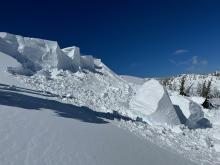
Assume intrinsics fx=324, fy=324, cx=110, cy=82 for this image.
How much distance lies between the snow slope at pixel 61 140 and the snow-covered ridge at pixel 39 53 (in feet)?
55.9

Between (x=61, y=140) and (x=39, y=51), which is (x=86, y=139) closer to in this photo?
(x=61, y=140)

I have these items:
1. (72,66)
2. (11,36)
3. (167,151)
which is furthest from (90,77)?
(167,151)

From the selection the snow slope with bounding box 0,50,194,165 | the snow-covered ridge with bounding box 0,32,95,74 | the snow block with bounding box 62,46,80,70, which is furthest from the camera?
the snow block with bounding box 62,46,80,70

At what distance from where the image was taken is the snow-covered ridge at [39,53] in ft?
103

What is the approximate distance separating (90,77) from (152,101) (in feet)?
36.7

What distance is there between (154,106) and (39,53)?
17.0 metres

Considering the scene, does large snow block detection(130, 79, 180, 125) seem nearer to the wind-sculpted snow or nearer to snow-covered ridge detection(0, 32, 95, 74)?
the wind-sculpted snow

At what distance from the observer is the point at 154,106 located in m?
22.1

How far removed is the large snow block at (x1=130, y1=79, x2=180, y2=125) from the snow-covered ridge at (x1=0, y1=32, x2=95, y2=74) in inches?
467

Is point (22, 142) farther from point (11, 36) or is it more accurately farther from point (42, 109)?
point (11, 36)

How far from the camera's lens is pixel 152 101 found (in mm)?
22750

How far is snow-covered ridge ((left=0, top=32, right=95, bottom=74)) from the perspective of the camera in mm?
31312

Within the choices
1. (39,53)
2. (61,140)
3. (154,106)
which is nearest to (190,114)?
(154,106)

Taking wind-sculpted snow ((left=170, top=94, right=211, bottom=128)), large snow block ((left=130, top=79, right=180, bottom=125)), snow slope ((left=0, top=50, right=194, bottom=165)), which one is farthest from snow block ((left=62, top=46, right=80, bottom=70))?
snow slope ((left=0, top=50, right=194, bottom=165))
